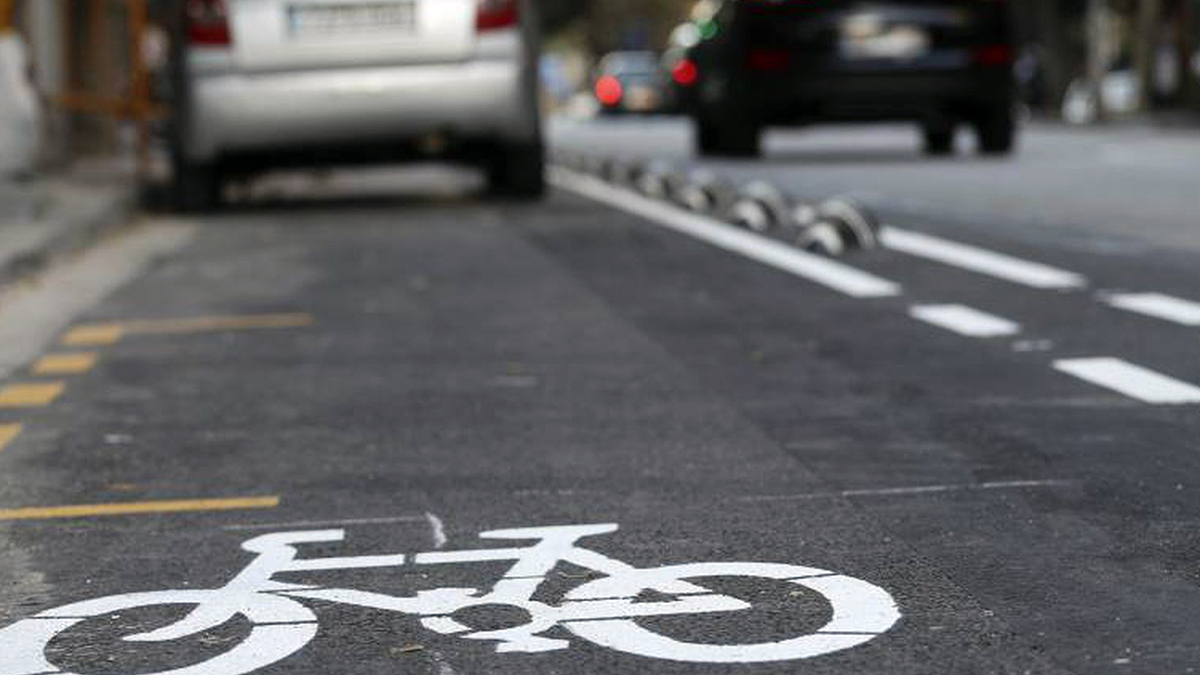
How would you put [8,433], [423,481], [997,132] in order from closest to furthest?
1. [423,481]
2. [8,433]
3. [997,132]

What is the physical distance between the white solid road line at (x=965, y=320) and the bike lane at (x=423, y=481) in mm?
741

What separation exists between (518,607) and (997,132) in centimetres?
1935

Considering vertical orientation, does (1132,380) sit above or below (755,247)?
above

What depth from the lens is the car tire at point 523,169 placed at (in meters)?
17.1

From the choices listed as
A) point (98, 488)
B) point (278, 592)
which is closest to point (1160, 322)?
point (98, 488)

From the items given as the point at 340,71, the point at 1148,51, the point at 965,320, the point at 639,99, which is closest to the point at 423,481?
the point at 965,320

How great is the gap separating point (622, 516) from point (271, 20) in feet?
35.3

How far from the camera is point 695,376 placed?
7.98 metres

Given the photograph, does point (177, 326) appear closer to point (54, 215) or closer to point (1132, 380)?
point (1132, 380)

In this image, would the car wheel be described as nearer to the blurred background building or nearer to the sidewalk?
the blurred background building

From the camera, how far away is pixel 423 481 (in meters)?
6.19

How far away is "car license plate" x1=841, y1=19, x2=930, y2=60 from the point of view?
22.4 m

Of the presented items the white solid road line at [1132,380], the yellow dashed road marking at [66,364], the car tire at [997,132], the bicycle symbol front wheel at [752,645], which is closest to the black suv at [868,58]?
the car tire at [997,132]

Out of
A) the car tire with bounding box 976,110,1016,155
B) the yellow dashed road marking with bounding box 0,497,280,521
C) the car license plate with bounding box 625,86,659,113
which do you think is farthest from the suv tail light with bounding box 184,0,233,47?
the car license plate with bounding box 625,86,659,113
